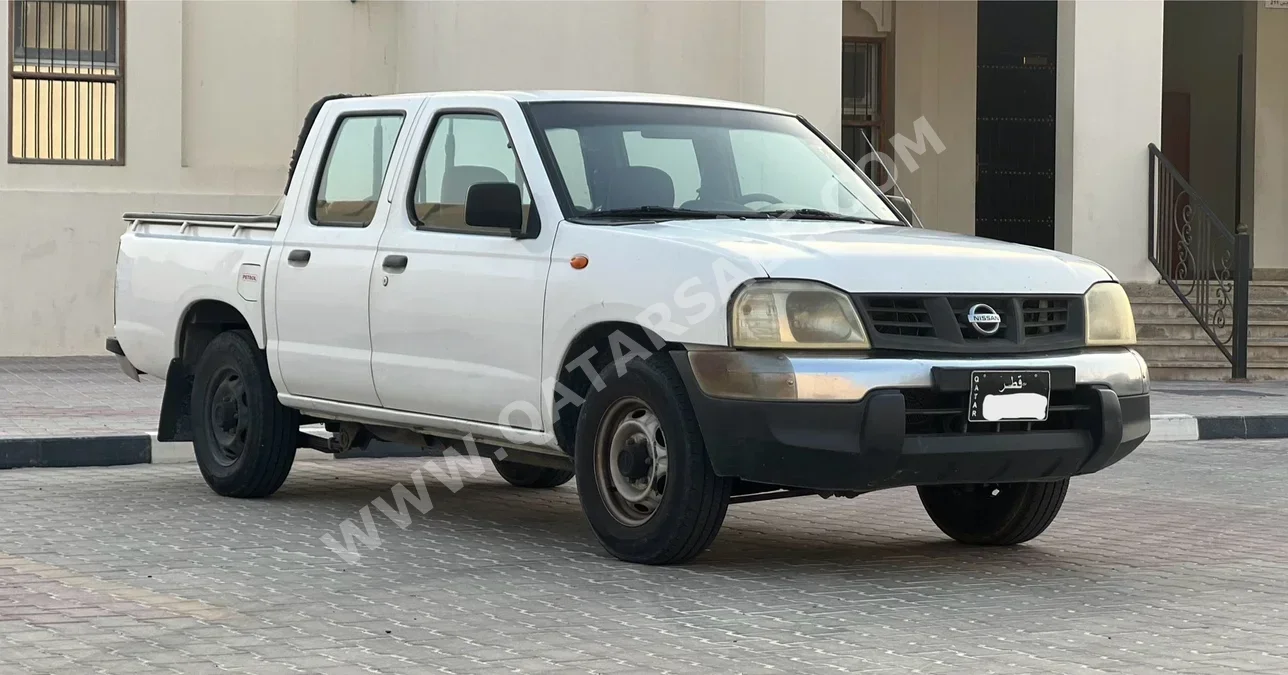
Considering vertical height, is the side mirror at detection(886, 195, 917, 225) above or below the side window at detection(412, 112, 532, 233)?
below

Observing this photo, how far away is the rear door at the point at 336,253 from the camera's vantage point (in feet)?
27.1

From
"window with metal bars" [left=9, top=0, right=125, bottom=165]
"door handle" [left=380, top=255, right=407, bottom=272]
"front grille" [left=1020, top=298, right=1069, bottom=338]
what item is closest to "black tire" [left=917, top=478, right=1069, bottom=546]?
"front grille" [left=1020, top=298, right=1069, bottom=338]

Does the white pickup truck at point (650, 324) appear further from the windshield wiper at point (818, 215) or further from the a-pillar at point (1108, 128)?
the a-pillar at point (1108, 128)

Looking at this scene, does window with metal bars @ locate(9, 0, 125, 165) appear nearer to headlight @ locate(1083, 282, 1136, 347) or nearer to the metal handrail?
the metal handrail

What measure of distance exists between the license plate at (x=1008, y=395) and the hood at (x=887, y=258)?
32 cm

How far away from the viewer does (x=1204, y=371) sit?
17812mm

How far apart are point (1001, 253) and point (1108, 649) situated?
179 cm

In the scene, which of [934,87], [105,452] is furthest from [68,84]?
[934,87]

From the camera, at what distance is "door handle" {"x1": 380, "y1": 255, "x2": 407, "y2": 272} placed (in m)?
7.97

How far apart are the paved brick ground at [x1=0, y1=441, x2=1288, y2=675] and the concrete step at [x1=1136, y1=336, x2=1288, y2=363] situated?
325 inches

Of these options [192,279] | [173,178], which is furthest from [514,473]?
[173,178]

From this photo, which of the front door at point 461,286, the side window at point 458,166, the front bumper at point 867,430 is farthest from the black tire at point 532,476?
the front bumper at point 867,430

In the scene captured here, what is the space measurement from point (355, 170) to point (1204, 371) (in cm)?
1130

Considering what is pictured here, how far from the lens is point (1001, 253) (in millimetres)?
7094
